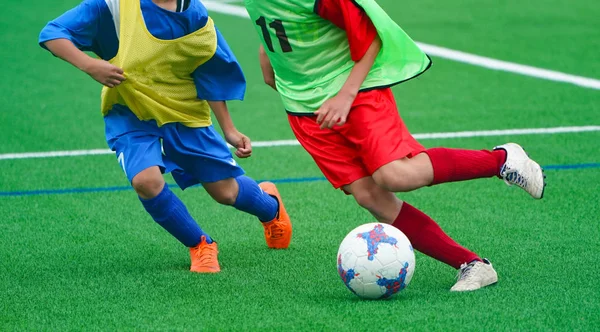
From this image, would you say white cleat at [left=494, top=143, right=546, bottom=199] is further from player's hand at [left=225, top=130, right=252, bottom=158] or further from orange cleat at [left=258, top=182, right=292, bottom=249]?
→ orange cleat at [left=258, top=182, right=292, bottom=249]

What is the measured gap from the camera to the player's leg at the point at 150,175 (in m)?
4.68

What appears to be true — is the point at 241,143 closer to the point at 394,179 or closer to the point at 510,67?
the point at 394,179

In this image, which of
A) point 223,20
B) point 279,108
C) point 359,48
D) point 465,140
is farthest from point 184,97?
point 223,20

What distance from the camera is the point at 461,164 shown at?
4.37 metres

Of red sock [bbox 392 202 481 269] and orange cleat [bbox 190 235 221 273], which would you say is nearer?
red sock [bbox 392 202 481 269]

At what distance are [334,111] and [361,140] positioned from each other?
0.20 meters

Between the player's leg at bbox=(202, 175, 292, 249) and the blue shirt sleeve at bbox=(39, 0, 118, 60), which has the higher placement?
the blue shirt sleeve at bbox=(39, 0, 118, 60)

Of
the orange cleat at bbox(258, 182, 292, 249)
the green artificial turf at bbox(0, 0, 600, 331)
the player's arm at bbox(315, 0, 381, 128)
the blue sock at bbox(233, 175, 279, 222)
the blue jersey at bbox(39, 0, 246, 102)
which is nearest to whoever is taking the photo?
the green artificial turf at bbox(0, 0, 600, 331)

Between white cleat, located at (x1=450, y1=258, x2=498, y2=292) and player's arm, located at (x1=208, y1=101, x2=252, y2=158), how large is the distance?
121cm

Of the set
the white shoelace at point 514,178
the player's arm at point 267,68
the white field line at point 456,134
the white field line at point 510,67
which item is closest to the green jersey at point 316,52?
the player's arm at point 267,68

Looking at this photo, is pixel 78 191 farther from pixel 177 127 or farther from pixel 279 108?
pixel 279 108

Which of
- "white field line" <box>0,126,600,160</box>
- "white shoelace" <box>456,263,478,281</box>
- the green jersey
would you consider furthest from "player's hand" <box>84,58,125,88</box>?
"white field line" <box>0,126,600,160</box>

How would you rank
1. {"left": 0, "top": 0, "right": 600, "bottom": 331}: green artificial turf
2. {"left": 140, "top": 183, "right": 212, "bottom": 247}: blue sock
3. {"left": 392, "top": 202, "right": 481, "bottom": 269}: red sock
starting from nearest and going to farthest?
{"left": 0, "top": 0, "right": 600, "bottom": 331}: green artificial turf → {"left": 392, "top": 202, "right": 481, "bottom": 269}: red sock → {"left": 140, "top": 183, "right": 212, "bottom": 247}: blue sock

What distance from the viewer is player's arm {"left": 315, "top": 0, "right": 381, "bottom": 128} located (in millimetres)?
4234
